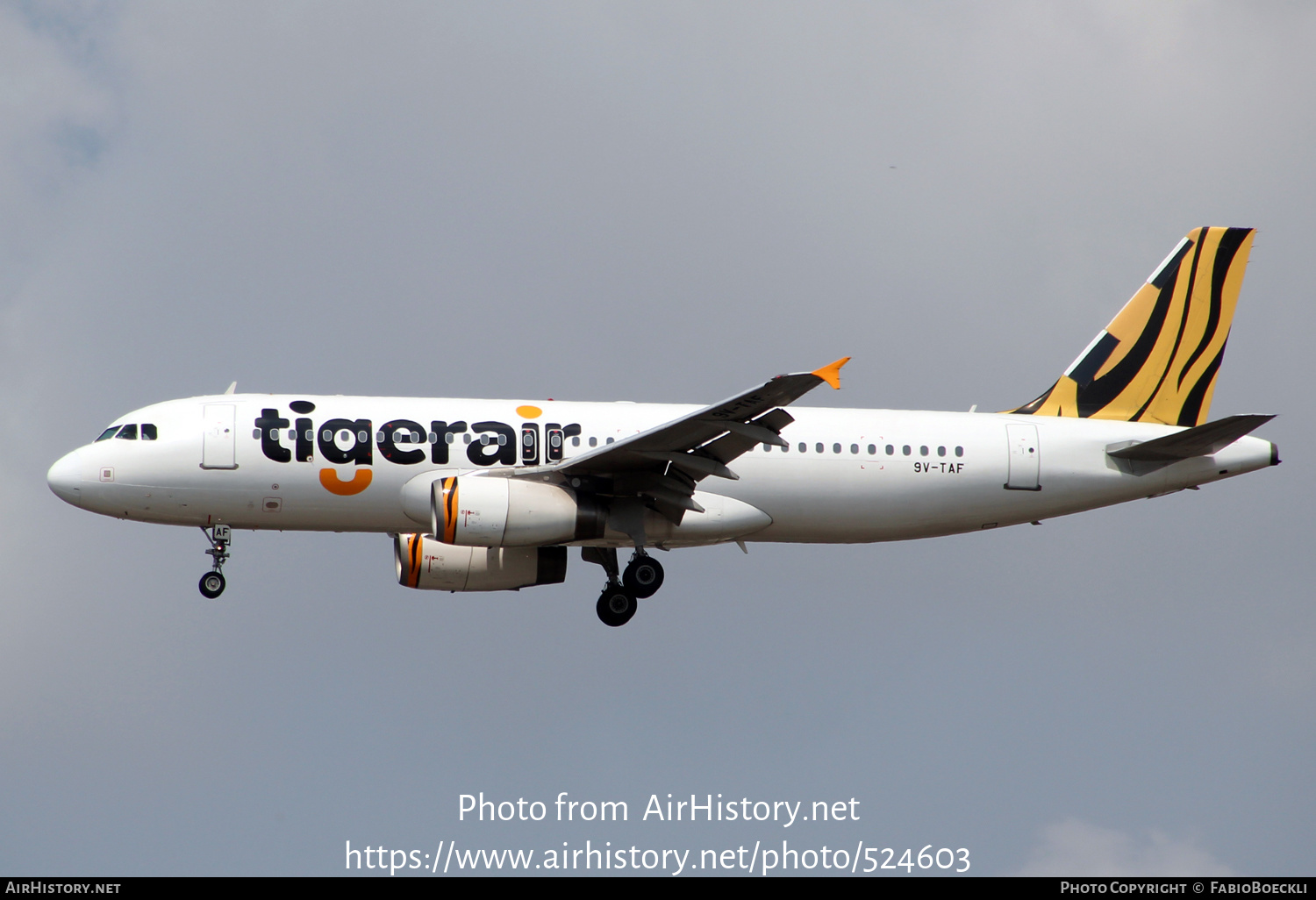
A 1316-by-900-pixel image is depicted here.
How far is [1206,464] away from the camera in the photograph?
3325cm

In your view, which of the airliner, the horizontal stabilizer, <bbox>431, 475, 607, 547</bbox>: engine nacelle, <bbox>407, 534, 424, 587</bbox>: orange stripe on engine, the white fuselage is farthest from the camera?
<bbox>407, 534, 424, 587</bbox>: orange stripe on engine

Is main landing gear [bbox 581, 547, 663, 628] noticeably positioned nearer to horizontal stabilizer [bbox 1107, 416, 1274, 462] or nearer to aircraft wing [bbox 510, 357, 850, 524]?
aircraft wing [bbox 510, 357, 850, 524]

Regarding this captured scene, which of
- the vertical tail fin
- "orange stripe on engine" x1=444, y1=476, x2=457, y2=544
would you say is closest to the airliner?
"orange stripe on engine" x1=444, y1=476, x2=457, y2=544

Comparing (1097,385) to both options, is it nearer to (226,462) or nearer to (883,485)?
(883,485)

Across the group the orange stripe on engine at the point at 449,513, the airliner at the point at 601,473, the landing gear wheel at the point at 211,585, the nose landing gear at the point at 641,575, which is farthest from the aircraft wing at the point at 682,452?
the landing gear wheel at the point at 211,585

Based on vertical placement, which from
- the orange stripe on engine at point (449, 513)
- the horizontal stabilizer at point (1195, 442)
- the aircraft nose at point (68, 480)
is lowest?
the orange stripe on engine at point (449, 513)

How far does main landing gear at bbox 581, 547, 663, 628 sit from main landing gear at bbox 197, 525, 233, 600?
25.9ft

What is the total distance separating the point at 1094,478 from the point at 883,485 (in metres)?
4.97

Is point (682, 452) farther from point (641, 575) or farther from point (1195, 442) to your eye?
point (1195, 442)

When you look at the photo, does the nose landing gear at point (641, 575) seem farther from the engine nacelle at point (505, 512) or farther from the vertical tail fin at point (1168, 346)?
the vertical tail fin at point (1168, 346)

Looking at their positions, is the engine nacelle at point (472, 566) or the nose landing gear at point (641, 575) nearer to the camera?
the nose landing gear at point (641, 575)

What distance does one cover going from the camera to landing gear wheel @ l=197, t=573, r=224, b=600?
31.1 metres

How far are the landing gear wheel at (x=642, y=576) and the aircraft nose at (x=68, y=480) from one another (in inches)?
453

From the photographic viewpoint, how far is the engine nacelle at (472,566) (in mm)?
32969
